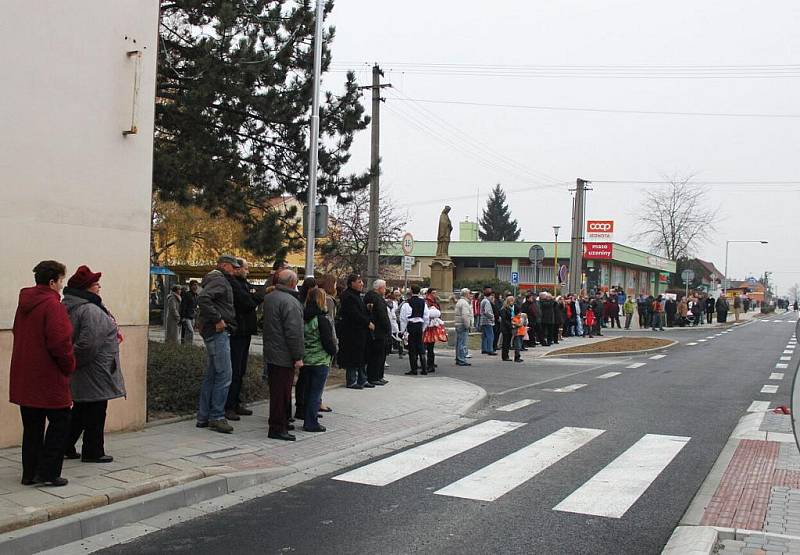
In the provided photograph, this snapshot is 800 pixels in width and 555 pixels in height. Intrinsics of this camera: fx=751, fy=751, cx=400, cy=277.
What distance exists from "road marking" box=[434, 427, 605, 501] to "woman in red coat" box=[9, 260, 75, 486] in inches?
121

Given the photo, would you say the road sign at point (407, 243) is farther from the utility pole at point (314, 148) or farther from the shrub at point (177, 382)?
the shrub at point (177, 382)

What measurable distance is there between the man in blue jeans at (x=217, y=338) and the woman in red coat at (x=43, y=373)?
7.40ft

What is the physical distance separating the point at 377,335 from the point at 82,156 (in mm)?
6262

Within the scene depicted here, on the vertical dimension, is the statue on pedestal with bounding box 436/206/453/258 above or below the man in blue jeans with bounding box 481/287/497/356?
above

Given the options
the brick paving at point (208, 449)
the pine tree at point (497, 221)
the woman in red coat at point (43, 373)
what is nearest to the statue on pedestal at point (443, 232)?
the brick paving at point (208, 449)

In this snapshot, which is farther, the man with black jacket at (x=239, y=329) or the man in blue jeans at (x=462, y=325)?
the man in blue jeans at (x=462, y=325)

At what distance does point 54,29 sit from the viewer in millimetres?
7395

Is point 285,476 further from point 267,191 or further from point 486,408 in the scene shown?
point 267,191

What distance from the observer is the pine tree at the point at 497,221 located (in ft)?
335

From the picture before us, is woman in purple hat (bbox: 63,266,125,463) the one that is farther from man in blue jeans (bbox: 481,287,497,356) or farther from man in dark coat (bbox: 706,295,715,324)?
man in dark coat (bbox: 706,295,715,324)

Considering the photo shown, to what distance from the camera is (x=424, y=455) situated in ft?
25.7

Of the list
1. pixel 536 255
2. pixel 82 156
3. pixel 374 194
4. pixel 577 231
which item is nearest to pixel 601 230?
pixel 577 231

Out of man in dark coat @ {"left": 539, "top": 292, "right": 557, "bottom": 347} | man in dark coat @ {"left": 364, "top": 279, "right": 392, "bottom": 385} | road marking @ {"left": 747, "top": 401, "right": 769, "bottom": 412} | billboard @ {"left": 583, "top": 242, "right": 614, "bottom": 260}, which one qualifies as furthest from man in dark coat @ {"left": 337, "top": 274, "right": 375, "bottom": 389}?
billboard @ {"left": 583, "top": 242, "right": 614, "bottom": 260}

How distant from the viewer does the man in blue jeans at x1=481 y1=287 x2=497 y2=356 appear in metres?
18.5
